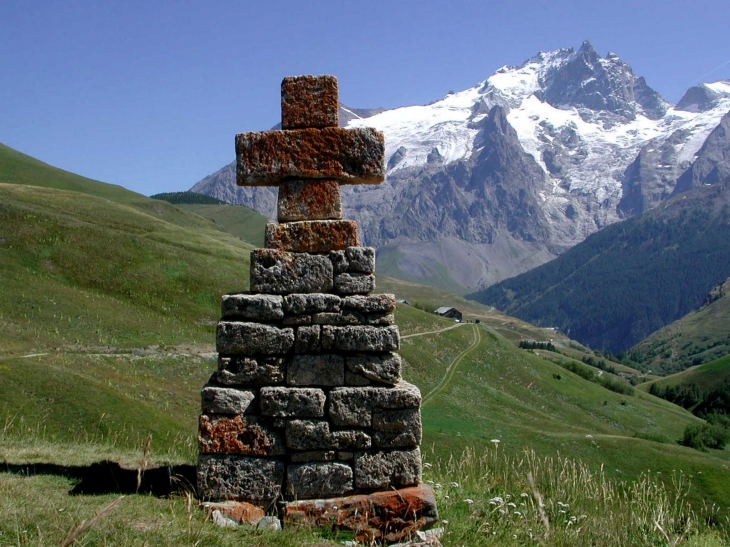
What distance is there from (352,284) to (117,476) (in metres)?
3.99

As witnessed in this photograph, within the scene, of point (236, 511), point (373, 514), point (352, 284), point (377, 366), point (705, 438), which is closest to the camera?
point (236, 511)

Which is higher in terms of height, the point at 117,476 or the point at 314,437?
the point at 314,437

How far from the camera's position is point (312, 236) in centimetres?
909

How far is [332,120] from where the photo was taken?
368 inches

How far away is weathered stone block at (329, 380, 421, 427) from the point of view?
26.9 feet

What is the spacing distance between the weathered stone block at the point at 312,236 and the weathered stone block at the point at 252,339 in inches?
48.9

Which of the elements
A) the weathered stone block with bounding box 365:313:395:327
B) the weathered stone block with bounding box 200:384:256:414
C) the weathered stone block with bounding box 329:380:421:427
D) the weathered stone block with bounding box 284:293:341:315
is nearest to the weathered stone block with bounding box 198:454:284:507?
the weathered stone block with bounding box 200:384:256:414

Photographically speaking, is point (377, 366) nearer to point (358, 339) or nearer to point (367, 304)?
point (358, 339)

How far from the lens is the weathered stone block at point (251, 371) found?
8.39m

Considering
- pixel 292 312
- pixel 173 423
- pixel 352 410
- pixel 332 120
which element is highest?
pixel 332 120

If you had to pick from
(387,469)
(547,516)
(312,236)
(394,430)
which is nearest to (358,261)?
(312,236)

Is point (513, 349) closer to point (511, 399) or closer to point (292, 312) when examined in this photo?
point (511, 399)

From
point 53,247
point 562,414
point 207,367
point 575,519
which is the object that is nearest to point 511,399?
point 562,414

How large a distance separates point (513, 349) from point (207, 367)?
56043mm
